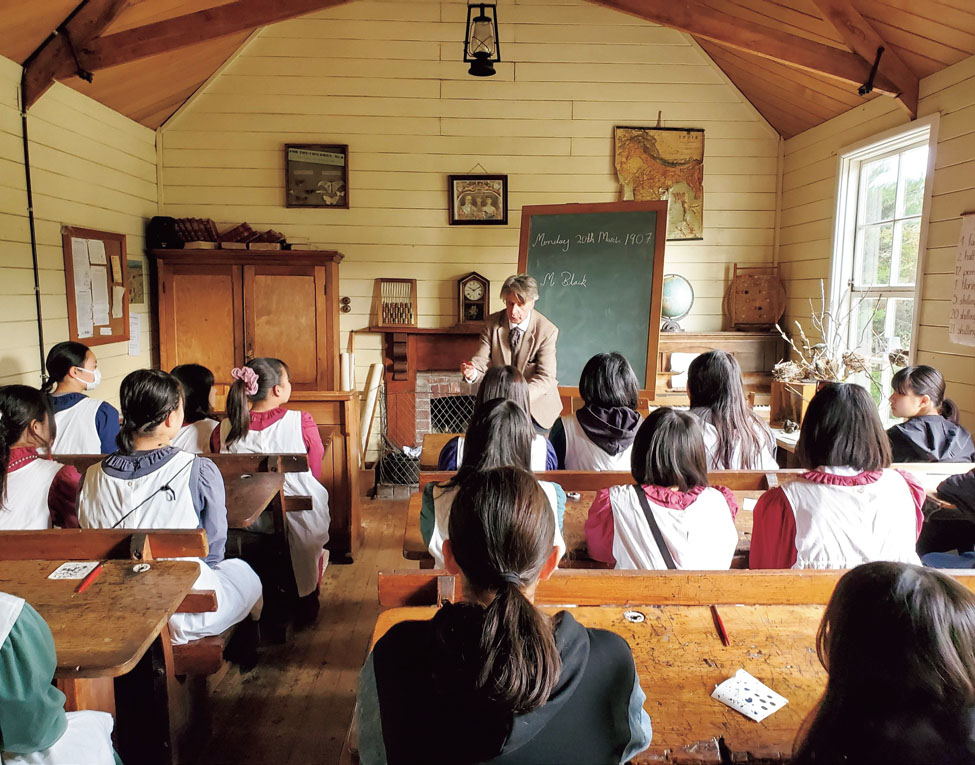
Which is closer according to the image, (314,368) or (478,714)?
(478,714)

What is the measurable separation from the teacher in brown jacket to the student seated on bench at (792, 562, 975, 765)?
101 inches

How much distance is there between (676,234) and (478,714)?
15.5 feet

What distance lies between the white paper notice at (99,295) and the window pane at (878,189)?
186 inches

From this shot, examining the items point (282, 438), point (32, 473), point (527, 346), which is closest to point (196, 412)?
point (282, 438)

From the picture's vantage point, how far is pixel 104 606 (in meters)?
1.39

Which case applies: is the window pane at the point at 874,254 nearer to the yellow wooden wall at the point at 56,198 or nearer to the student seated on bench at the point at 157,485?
the student seated on bench at the point at 157,485

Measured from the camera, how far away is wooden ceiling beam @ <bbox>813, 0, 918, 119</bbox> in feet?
11.3

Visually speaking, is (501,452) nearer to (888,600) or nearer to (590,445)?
(590,445)

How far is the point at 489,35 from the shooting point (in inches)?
146

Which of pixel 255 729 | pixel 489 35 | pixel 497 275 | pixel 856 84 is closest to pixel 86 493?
pixel 255 729

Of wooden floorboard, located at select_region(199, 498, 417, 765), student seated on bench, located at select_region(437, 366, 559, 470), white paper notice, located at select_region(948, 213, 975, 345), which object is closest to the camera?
wooden floorboard, located at select_region(199, 498, 417, 765)

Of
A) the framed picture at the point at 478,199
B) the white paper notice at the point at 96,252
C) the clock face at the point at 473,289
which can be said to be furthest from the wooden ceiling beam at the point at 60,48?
the clock face at the point at 473,289

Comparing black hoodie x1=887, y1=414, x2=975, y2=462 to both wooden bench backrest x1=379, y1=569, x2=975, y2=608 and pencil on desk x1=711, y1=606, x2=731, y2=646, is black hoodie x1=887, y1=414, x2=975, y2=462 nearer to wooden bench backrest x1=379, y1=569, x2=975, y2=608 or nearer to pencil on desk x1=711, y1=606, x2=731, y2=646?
wooden bench backrest x1=379, y1=569, x2=975, y2=608

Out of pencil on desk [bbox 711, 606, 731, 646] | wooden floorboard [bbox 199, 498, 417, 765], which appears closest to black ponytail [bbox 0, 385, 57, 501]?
wooden floorboard [bbox 199, 498, 417, 765]
